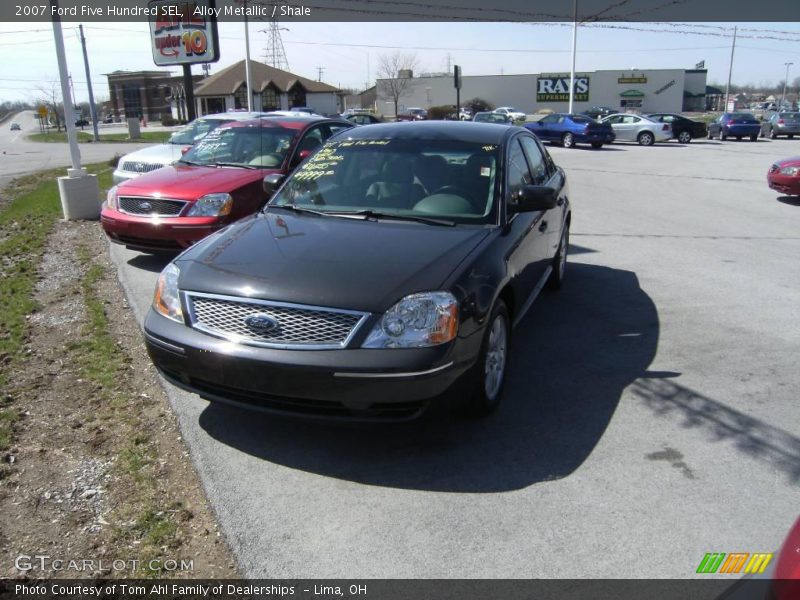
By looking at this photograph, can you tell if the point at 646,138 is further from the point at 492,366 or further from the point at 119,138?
the point at 119,138

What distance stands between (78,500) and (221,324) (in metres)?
1.07

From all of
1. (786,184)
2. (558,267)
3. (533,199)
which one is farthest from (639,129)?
(533,199)

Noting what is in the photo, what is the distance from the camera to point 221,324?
11.1ft

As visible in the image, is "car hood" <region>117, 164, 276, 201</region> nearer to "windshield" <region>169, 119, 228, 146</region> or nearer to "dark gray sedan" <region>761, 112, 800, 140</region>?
"windshield" <region>169, 119, 228, 146</region>

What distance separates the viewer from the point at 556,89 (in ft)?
245

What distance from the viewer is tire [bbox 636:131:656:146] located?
31.0 meters

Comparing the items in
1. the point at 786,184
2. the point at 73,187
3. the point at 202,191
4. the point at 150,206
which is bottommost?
the point at 786,184

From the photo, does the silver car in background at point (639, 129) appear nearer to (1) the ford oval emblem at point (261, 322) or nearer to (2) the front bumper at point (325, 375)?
(2) the front bumper at point (325, 375)

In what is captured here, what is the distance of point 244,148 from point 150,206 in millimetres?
1648

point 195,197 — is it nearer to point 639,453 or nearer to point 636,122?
point 639,453

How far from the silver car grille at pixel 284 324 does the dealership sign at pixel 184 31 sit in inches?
572

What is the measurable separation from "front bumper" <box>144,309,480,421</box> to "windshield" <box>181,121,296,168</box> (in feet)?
15.9

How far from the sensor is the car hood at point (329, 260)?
3.30 metres

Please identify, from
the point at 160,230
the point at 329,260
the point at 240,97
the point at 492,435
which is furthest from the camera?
the point at 240,97
